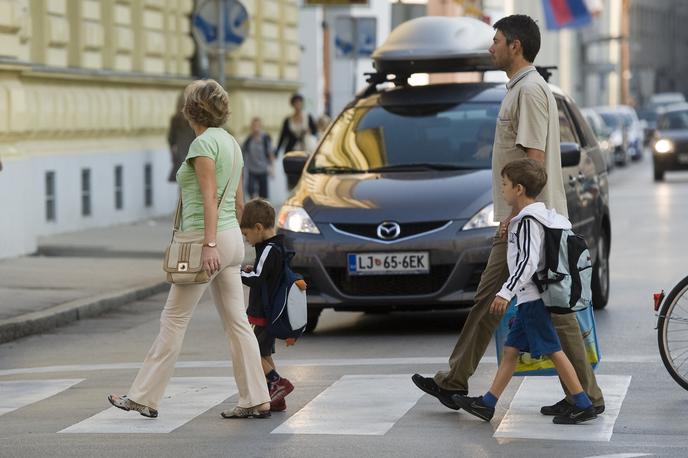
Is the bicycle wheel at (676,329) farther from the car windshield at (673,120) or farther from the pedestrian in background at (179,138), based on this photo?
the car windshield at (673,120)

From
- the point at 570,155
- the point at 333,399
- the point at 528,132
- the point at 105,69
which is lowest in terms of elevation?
the point at 333,399

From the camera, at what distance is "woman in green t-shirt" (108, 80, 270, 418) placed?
8.61 metres

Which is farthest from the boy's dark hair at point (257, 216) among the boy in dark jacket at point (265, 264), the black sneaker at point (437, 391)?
the black sneaker at point (437, 391)

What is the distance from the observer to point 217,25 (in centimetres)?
2062

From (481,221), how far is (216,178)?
373 centimetres

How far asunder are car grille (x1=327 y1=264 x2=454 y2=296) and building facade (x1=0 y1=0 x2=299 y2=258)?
734 cm

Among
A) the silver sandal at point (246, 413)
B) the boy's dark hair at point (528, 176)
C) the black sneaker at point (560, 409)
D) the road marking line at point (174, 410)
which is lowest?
the road marking line at point (174, 410)

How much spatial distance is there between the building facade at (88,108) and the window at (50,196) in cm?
2

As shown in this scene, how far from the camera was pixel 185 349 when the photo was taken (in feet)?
39.3

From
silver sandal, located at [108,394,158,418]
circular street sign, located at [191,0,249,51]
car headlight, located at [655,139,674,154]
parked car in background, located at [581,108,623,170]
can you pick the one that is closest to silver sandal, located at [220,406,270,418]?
silver sandal, located at [108,394,158,418]

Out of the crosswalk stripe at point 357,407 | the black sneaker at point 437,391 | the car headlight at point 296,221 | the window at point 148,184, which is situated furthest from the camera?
the window at point 148,184

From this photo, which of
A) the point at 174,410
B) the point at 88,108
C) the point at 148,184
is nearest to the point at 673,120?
the point at 148,184

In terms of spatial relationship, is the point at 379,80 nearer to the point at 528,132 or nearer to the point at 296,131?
the point at 528,132

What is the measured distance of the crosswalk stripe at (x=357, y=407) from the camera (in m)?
8.42
